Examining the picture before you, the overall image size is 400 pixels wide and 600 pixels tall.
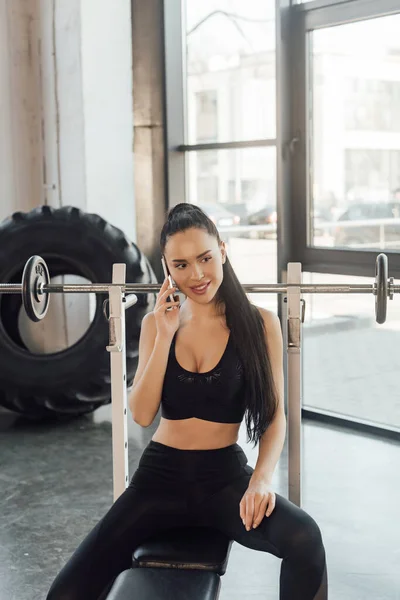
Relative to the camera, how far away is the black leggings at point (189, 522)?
61.7 inches

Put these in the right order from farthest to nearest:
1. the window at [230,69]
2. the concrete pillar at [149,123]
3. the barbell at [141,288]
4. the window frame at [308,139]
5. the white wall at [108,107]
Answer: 1. the concrete pillar at [149,123]
2. the white wall at [108,107]
3. the window at [230,69]
4. the window frame at [308,139]
5. the barbell at [141,288]

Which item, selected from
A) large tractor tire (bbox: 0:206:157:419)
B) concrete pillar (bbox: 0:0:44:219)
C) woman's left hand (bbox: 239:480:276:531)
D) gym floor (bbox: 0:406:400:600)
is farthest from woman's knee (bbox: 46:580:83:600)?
concrete pillar (bbox: 0:0:44:219)

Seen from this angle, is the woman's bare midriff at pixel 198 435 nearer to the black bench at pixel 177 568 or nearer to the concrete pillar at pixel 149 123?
the black bench at pixel 177 568

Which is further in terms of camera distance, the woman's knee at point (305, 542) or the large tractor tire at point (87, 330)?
the large tractor tire at point (87, 330)

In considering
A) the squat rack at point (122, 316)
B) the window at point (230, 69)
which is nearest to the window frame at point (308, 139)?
the window at point (230, 69)

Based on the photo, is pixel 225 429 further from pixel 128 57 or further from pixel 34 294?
pixel 128 57

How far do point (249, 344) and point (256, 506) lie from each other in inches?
14.3

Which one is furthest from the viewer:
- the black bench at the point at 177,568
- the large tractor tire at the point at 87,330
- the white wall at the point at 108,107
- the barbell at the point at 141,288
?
the white wall at the point at 108,107

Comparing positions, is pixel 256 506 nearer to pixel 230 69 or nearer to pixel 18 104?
pixel 230 69

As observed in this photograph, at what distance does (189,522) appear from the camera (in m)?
1.73

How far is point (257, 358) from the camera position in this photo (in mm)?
1805

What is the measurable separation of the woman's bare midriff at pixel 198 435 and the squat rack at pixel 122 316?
26cm

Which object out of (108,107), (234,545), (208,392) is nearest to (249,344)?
(208,392)

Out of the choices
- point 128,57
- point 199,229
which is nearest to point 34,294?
point 199,229
